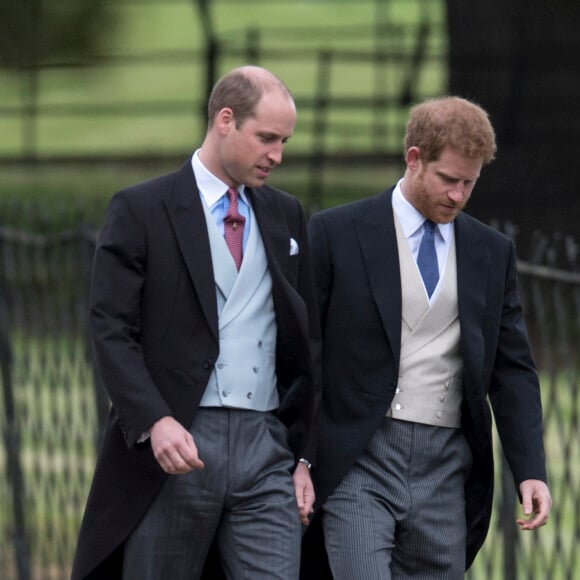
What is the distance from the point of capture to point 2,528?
6.46m

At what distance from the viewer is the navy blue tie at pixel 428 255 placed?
370cm

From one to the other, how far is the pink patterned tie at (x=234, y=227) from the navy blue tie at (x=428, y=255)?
447 millimetres

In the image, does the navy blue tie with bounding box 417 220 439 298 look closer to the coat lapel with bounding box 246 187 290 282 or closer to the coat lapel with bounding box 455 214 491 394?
the coat lapel with bounding box 455 214 491 394

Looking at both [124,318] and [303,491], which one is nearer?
[124,318]

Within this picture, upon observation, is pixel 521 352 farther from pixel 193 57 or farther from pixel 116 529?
pixel 193 57

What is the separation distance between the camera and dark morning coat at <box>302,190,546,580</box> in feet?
11.9

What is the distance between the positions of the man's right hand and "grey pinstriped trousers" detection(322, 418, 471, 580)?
50 cm

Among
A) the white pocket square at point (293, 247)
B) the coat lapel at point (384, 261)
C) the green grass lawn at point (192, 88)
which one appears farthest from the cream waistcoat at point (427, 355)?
the green grass lawn at point (192, 88)

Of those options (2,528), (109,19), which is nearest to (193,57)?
(109,19)

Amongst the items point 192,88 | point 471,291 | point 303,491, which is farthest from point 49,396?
point 192,88

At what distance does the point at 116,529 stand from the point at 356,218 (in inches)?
36.4

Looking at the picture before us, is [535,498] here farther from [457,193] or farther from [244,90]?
[244,90]

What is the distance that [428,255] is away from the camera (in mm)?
3705

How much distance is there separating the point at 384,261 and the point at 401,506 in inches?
22.4
